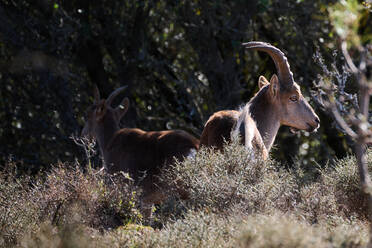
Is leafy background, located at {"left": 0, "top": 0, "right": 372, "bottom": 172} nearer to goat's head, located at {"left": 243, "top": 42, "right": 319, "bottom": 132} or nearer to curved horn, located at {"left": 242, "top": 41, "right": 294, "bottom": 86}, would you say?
goat's head, located at {"left": 243, "top": 42, "right": 319, "bottom": 132}

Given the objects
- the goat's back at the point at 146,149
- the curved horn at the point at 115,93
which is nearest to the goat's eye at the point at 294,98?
the goat's back at the point at 146,149

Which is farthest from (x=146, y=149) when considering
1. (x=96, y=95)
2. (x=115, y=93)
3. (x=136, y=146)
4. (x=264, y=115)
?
(x=96, y=95)

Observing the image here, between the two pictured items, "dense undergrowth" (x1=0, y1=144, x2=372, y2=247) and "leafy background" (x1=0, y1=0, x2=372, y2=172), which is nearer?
"dense undergrowth" (x1=0, y1=144, x2=372, y2=247)

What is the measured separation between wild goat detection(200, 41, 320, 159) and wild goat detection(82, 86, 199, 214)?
578 millimetres

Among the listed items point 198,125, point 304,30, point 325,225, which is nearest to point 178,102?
point 198,125

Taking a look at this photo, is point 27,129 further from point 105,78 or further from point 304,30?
point 304,30

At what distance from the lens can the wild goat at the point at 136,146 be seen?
824 centimetres

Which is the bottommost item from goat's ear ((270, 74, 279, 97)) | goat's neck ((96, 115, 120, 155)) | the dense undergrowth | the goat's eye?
goat's neck ((96, 115, 120, 155))

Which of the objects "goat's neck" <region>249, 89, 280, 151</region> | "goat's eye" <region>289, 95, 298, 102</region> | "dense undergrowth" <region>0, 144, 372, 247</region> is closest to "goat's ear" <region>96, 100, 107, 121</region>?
"goat's neck" <region>249, 89, 280, 151</region>

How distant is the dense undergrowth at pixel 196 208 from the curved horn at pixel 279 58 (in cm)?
168

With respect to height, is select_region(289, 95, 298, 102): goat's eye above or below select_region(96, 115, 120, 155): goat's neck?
above

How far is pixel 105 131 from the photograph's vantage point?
10.7m

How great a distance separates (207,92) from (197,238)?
22.3 ft

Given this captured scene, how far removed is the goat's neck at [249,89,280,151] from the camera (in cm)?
784
